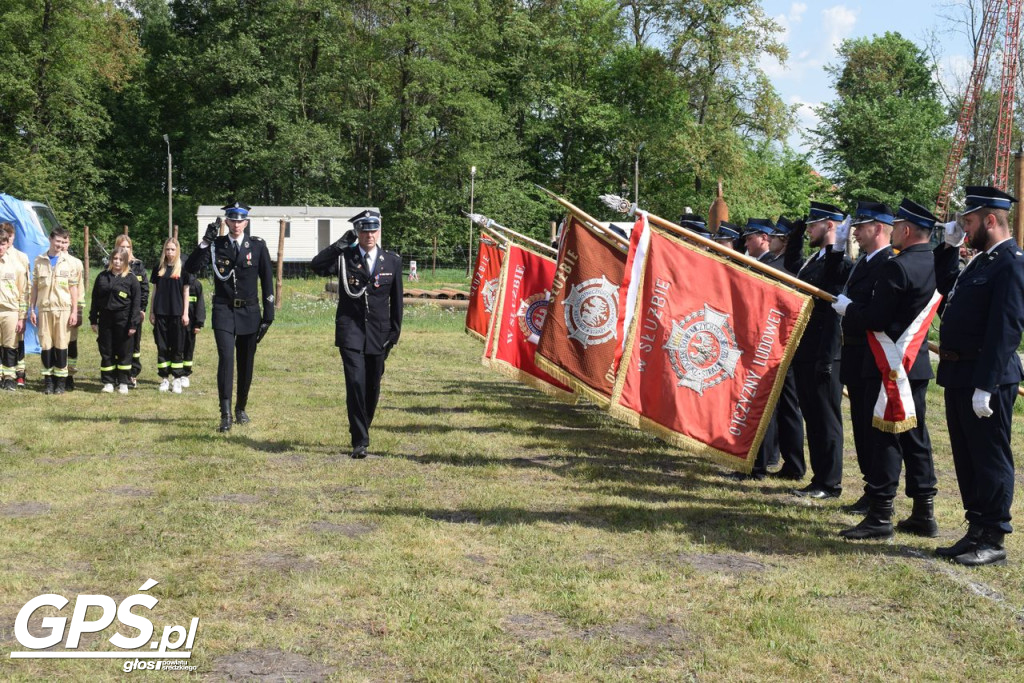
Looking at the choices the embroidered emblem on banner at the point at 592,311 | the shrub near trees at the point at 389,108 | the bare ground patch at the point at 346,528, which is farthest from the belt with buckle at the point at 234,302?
the shrub near trees at the point at 389,108

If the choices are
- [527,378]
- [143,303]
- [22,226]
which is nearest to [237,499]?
[527,378]

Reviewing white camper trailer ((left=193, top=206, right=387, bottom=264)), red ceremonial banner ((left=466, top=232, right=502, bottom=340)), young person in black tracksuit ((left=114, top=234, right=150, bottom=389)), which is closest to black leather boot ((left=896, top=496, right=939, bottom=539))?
red ceremonial banner ((left=466, top=232, right=502, bottom=340))

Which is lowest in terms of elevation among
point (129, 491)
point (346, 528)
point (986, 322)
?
point (129, 491)

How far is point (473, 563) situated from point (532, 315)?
587cm

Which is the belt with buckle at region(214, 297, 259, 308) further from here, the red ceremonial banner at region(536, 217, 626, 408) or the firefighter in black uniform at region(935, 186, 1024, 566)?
the firefighter in black uniform at region(935, 186, 1024, 566)

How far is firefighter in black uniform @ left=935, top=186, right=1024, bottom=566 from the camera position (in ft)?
20.6

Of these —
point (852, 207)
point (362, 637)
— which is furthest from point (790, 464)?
point (852, 207)

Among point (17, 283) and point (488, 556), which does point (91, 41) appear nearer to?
point (17, 283)

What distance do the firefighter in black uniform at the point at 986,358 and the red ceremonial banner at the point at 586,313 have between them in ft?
10.8

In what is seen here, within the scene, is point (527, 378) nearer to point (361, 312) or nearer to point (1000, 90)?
point (361, 312)

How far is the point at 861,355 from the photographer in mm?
7531

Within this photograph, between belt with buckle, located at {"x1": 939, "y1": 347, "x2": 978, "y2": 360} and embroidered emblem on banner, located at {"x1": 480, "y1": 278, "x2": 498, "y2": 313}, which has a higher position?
belt with buckle, located at {"x1": 939, "y1": 347, "x2": 978, "y2": 360}

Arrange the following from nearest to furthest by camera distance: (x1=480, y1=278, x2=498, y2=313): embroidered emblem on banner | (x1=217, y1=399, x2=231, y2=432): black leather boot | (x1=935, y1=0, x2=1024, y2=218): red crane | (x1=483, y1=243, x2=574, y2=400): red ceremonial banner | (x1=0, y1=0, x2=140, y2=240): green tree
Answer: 1. (x1=217, y1=399, x2=231, y2=432): black leather boot
2. (x1=483, y1=243, x2=574, y2=400): red ceremonial banner
3. (x1=480, y1=278, x2=498, y2=313): embroidered emblem on banner
4. (x1=935, y1=0, x2=1024, y2=218): red crane
5. (x1=0, y1=0, x2=140, y2=240): green tree

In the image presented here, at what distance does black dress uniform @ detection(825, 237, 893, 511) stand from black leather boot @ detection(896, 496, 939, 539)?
39cm
